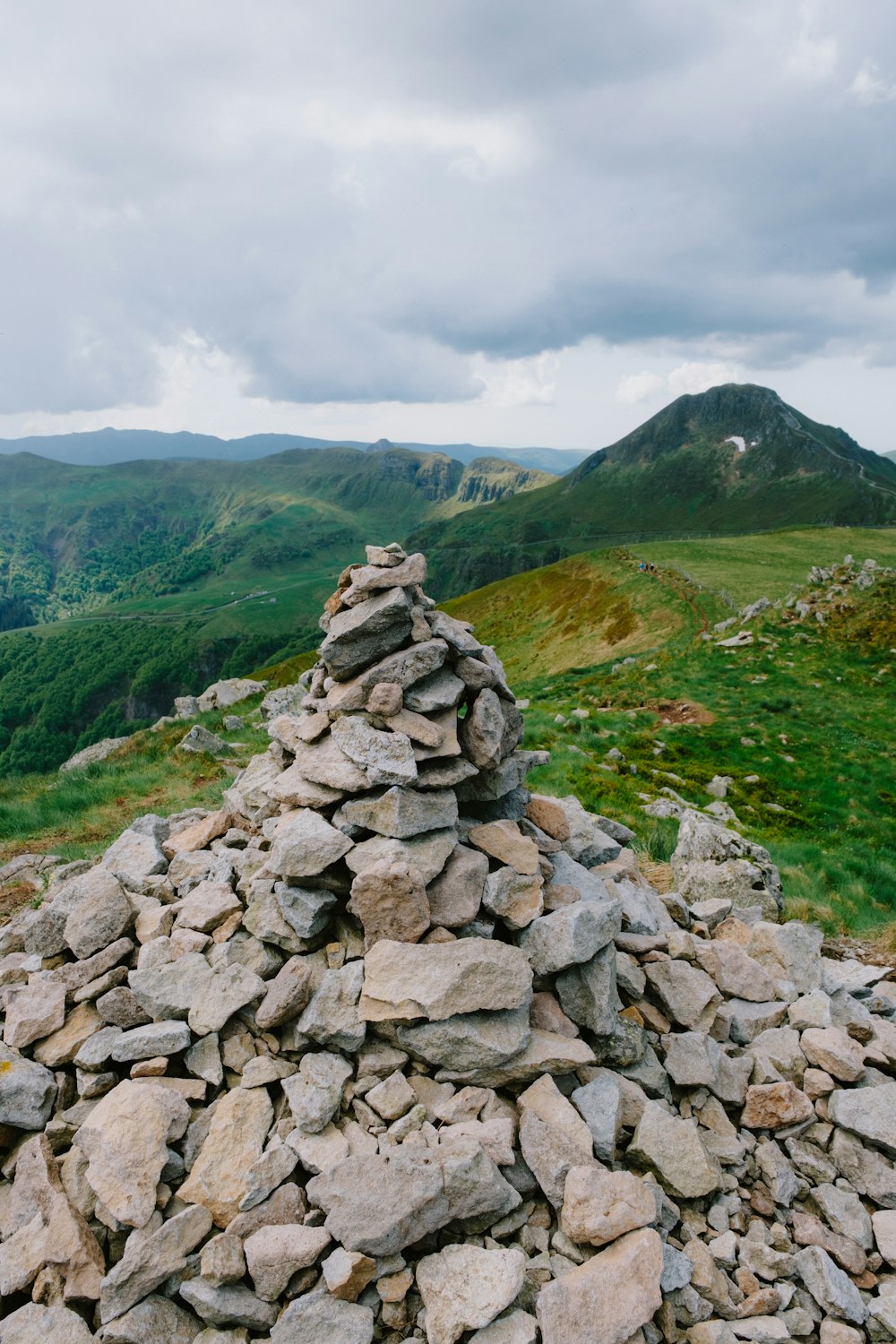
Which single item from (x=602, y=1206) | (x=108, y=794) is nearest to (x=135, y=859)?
(x=602, y=1206)

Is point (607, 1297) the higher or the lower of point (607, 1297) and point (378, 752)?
the lower

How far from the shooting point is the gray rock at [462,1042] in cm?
732

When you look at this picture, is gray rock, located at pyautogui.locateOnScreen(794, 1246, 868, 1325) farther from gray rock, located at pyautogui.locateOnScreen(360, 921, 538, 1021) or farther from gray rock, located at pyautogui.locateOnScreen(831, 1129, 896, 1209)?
gray rock, located at pyautogui.locateOnScreen(360, 921, 538, 1021)

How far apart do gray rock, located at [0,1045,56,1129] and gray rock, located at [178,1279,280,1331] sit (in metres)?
2.73

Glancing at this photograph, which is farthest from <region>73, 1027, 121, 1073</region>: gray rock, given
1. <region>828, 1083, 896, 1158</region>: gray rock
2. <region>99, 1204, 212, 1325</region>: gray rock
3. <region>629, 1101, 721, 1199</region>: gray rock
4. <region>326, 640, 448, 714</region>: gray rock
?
<region>828, 1083, 896, 1158</region>: gray rock

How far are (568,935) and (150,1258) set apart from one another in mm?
5153

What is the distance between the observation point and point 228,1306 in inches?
228

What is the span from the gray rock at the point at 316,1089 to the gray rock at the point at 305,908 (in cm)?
143

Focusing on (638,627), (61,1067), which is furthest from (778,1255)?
(638,627)

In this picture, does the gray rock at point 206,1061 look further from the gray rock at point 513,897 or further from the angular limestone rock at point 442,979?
the gray rock at point 513,897

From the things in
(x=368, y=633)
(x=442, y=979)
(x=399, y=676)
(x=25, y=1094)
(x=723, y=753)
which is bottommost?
(x=723, y=753)

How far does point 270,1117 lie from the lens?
23.5 ft

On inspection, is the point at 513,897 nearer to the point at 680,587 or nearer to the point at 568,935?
the point at 568,935

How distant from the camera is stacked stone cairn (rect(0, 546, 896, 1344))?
596cm
